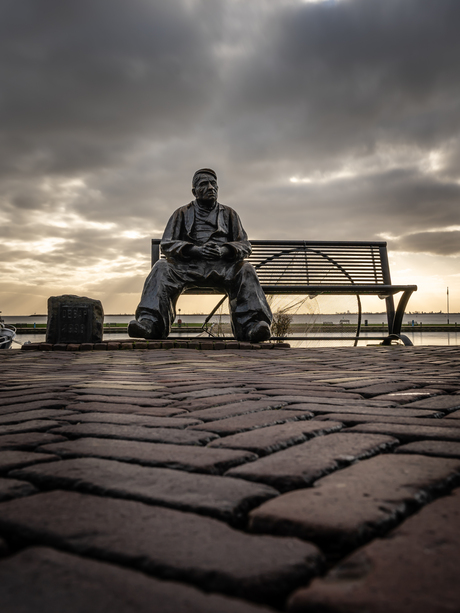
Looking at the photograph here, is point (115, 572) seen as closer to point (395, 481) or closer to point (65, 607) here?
point (65, 607)

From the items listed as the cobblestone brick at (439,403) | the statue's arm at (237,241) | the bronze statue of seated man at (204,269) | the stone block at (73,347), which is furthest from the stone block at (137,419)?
the statue's arm at (237,241)

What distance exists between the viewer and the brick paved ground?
0.57 meters

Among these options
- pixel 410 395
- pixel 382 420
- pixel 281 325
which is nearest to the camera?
pixel 382 420

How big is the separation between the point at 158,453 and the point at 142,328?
503 centimetres

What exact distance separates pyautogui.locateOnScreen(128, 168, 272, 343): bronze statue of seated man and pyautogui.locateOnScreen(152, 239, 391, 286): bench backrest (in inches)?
55.6

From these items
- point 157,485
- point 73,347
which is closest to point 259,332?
point 73,347

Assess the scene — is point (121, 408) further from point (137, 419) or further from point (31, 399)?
point (31, 399)

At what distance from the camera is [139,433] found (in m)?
1.42

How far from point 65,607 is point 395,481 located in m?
0.63

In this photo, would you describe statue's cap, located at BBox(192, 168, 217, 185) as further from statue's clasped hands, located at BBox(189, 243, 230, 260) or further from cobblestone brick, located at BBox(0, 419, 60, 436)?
cobblestone brick, located at BBox(0, 419, 60, 436)

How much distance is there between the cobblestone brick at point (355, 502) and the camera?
0.72 m

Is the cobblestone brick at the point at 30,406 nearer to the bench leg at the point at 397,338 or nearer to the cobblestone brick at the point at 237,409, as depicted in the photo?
the cobblestone brick at the point at 237,409

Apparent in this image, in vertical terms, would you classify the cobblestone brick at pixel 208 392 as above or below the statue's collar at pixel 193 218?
below

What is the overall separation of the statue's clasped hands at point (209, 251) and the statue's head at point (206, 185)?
33.0 inches
